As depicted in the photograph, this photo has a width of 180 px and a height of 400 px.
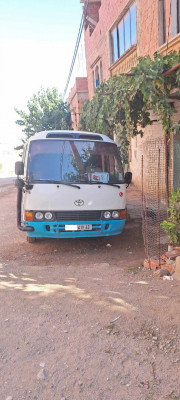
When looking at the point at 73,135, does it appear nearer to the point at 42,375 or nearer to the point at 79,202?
the point at 79,202

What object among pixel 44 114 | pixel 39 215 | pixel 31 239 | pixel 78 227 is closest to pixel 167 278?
pixel 78 227

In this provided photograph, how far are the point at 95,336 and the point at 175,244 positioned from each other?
2394mm

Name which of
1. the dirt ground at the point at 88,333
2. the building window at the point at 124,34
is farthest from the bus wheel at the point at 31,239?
the building window at the point at 124,34

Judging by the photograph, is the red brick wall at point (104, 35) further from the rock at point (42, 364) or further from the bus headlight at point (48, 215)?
the rock at point (42, 364)

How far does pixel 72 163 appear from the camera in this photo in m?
5.23

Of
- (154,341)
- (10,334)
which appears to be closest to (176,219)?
(154,341)

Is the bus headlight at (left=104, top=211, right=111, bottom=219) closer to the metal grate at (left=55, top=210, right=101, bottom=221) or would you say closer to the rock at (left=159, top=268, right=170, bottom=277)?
the metal grate at (left=55, top=210, right=101, bottom=221)

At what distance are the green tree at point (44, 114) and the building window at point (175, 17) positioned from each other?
14574 mm

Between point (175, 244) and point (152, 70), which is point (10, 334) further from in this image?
point (152, 70)

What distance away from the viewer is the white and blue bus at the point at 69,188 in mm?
5047

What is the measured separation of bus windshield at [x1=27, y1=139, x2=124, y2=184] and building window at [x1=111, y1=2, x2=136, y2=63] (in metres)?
6.65

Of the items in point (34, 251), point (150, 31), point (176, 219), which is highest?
point (150, 31)

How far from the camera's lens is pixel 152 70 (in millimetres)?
4430

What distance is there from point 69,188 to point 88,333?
9.03 feet
